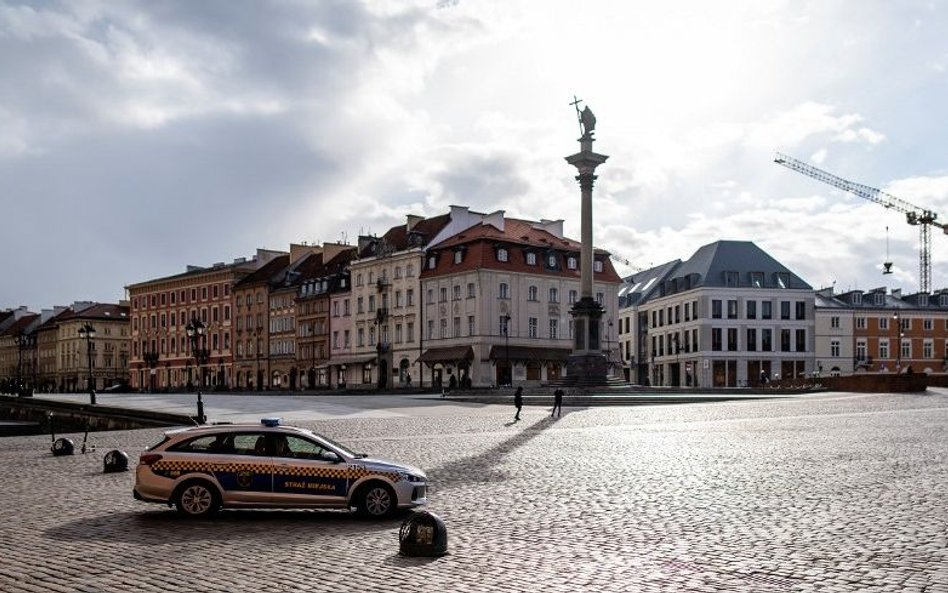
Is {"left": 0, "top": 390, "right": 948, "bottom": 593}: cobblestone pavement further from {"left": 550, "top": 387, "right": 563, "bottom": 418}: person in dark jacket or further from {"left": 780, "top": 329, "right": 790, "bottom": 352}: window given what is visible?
{"left": 780, "top": 329, "right": 790, "bottom": 352}: window

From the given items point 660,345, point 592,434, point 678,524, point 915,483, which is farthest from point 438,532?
point 660,345

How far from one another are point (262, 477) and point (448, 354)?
68828mm

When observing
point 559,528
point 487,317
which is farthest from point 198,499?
point 487,317

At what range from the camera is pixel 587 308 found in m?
56.5

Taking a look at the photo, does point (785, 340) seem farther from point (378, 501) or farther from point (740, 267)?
point (378, 501)

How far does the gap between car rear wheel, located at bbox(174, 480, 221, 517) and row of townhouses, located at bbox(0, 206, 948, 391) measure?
173 ft

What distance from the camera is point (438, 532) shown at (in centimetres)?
1196

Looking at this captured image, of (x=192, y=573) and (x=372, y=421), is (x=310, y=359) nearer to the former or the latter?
(x=372, y=421)

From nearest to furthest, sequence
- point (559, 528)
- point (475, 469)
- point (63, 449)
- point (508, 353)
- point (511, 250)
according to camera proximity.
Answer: point (559, 528), point (475, 469), point (63, 449), point (508, 353), point (511, 250)

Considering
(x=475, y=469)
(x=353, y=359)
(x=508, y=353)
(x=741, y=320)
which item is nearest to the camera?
(x=475, y=469)

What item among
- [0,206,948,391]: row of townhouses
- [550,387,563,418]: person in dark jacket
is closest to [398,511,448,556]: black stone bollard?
[550,387,563,418]: person in dark jacket

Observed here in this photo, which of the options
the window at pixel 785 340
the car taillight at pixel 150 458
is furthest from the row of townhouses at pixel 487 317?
the car taillight at pixel 150 458

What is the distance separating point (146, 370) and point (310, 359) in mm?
33125

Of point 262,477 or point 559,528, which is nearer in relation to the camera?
point 559,528
